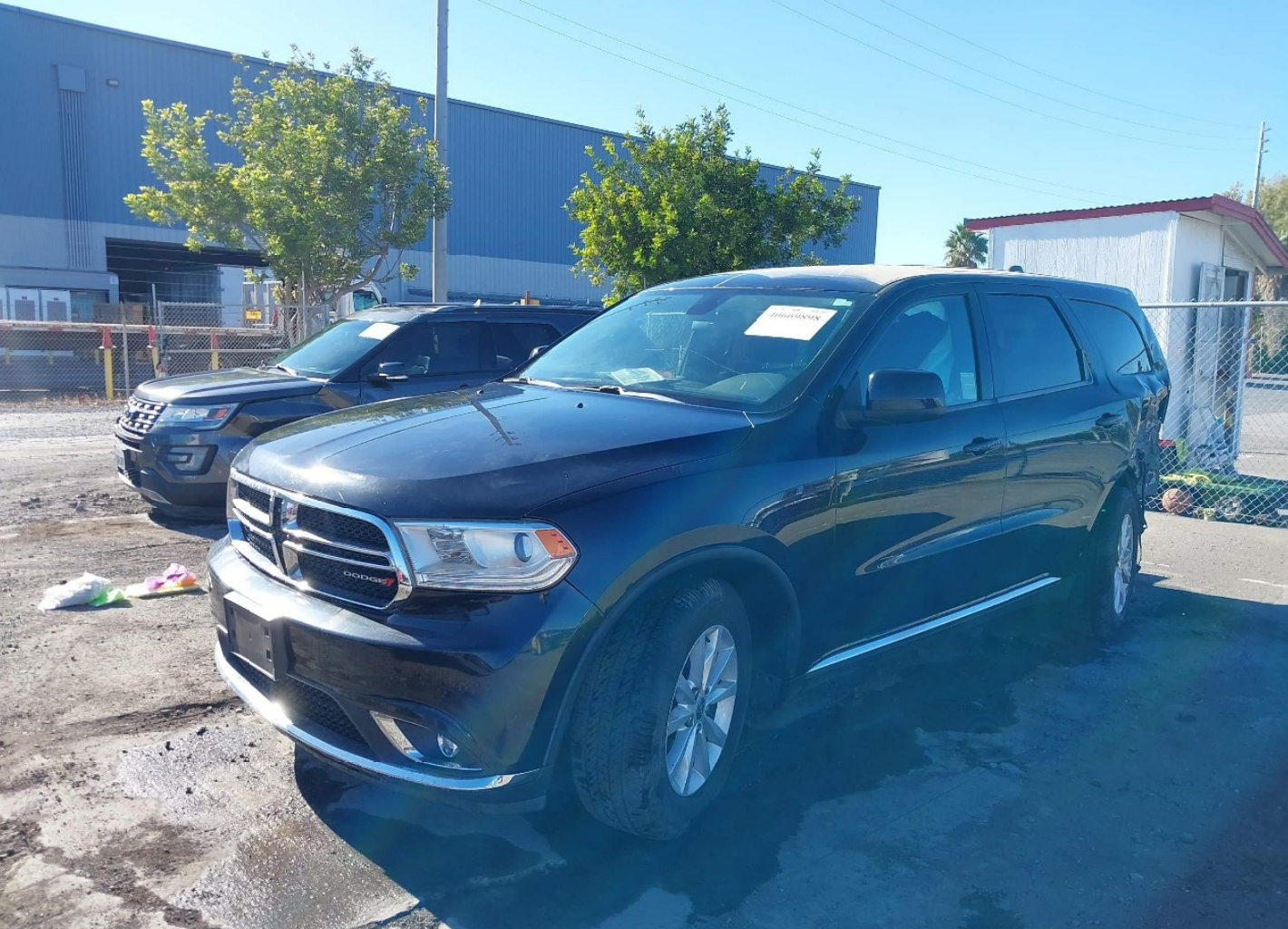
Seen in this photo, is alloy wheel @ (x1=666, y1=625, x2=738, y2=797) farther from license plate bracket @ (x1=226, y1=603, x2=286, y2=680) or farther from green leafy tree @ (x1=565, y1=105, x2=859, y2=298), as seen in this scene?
green leafy tree @ (x1=565, y1=105, x2=859, y2=298)

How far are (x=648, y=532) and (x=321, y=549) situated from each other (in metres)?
1.02

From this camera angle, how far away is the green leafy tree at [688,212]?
1154cm

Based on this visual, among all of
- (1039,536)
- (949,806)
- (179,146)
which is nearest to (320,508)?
(949,806)

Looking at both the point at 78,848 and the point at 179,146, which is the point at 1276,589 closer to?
the point at 78,848

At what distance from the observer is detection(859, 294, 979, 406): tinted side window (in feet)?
13.8

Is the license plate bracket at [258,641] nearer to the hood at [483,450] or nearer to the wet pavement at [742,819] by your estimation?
the hood at [483,450]

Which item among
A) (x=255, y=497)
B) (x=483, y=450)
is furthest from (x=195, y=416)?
(x=483, y=450)

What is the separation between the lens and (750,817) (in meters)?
3.62

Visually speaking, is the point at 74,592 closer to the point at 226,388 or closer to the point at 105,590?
the point at 105,590

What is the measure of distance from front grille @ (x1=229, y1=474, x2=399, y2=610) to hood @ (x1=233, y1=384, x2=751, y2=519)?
59 millimetres

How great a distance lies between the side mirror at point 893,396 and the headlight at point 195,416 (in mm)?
5117

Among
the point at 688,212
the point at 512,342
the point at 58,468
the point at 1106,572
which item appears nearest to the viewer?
the point at 1106,572

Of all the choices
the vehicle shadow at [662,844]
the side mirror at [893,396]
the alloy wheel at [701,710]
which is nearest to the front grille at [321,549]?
the vehicle shadow at [662,844]

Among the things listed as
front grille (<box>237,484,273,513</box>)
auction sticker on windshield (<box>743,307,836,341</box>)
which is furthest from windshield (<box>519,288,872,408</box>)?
front grille (<box>237,484,273,513</box>)
